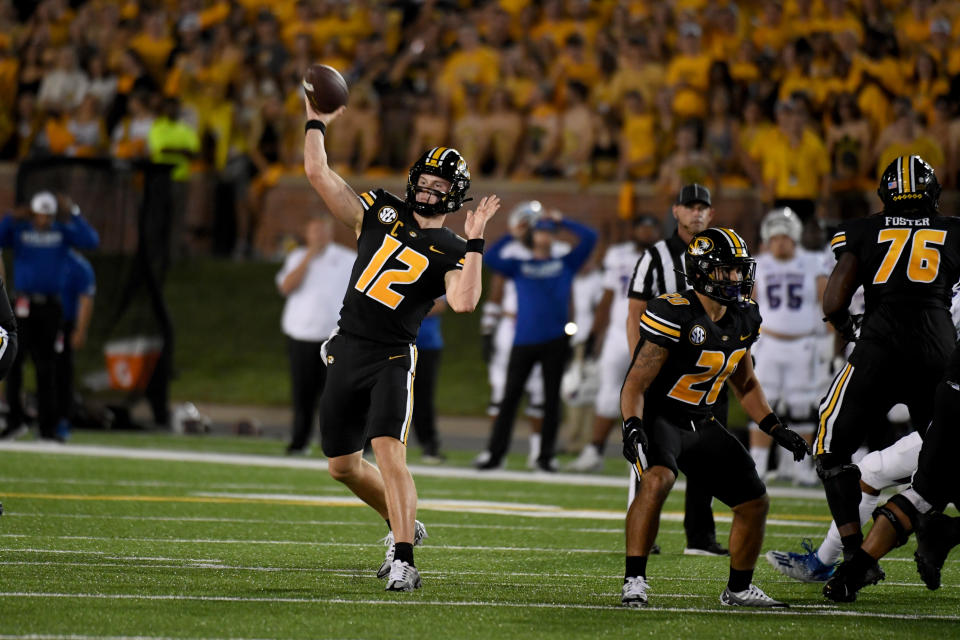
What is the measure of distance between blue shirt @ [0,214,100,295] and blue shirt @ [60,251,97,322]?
0.49 feet

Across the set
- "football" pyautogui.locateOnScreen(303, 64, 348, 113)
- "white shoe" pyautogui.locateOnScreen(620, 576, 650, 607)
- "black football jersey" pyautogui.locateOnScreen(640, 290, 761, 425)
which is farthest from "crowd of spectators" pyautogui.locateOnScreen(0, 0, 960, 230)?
"white shoe" pyautogui.locateOnScreen(620, 576, 650, 607)

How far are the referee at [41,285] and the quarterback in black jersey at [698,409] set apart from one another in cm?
823

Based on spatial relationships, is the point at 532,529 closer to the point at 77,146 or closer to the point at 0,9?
the point at 77,146

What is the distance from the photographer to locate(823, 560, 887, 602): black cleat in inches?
249

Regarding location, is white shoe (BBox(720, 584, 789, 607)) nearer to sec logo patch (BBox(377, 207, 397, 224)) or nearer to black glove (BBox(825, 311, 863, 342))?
black glove (BBox(825, 311, 863, 342))

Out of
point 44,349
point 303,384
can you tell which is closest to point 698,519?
point 303,384

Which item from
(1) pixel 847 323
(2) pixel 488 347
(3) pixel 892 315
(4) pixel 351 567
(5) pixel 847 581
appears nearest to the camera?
(5) pixel 847 581

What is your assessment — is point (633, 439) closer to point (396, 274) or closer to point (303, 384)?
point (396, 274)

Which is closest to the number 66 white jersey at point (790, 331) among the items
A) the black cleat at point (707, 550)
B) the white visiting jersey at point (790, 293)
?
the white visiting jersey at point (790, 293)

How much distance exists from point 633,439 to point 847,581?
3.92 feet

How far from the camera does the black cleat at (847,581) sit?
6312 millimetres

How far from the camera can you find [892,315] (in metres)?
6.99

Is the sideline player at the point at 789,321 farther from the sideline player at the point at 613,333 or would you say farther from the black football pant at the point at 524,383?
the black football pant at the point at 524,383

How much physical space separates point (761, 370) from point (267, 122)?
30.9 feet
